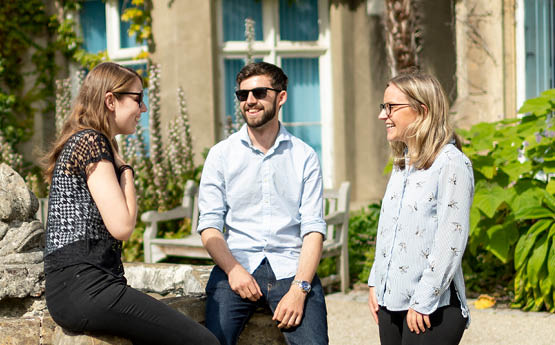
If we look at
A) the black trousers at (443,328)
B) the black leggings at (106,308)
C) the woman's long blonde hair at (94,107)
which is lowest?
the black trousers at (443,328)

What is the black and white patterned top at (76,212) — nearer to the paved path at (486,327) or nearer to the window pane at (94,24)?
the paved path at (486,327)

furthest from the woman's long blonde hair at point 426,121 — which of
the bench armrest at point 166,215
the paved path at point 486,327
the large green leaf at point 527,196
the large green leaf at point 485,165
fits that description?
the bench armrest at point 166,215

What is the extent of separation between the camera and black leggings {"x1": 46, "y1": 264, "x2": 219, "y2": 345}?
7.65 ft

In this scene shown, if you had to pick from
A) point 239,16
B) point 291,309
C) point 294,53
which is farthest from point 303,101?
point 291,309

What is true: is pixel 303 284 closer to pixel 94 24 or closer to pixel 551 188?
pixel 551 188

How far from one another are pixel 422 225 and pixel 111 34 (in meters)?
6.55

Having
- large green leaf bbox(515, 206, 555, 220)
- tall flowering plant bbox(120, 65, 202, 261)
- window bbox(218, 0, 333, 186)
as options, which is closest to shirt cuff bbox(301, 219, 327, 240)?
large green leaf bbox(515, 206, 555, 220)

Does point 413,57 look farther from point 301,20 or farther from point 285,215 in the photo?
point 285,215

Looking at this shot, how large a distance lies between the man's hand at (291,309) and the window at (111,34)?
5362 millimetres

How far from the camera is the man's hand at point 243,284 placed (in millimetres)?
2932

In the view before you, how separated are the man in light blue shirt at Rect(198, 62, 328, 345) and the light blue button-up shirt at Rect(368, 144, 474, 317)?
472 mm

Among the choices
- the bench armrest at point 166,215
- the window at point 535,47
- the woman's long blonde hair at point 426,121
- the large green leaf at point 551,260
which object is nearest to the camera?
the woman's long blonde hair at point 426,121

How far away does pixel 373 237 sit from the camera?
6812 millimetres

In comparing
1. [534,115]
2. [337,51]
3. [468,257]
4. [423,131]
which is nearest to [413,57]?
[337,51]
